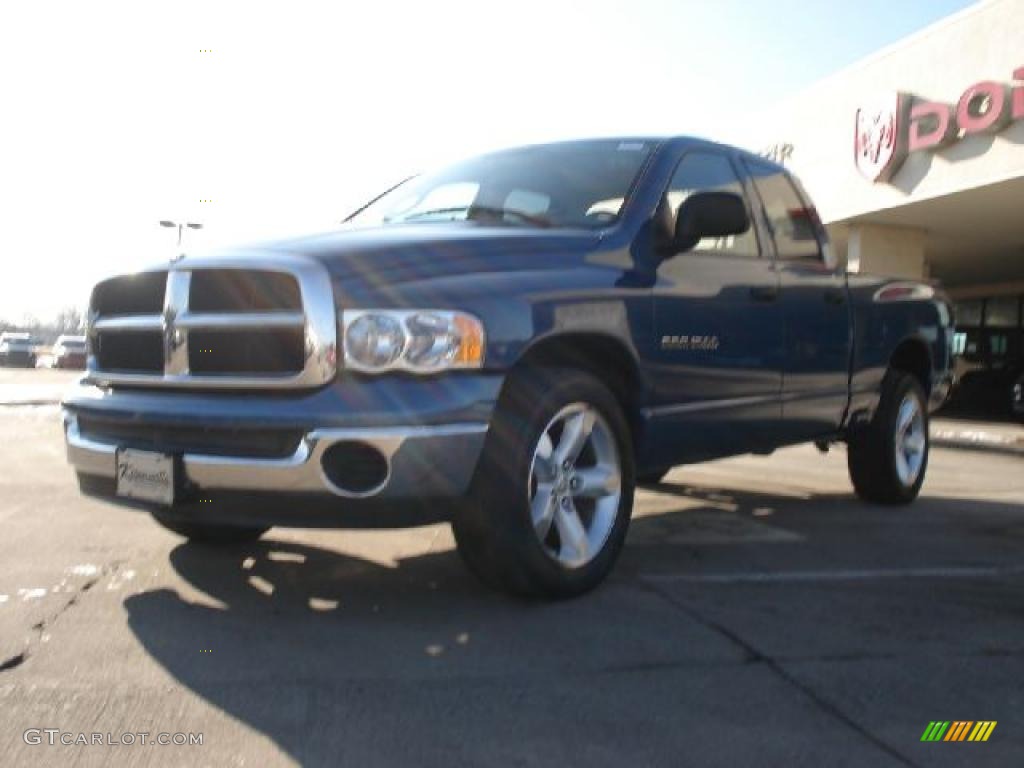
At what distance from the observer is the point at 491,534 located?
366 centimetres

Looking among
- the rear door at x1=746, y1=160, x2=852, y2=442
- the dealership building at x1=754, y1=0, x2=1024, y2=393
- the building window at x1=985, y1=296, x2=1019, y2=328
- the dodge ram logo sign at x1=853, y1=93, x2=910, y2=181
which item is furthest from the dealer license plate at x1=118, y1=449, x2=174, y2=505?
the building window at x1=985, y1=296, x2=1019, y2=328

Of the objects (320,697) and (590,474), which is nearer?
(320,697)

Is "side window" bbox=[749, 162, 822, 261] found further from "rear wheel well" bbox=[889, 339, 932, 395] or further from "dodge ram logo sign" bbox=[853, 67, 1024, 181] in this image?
"dodge ram logo sign" bbox=[853, 67, 1024, 181]

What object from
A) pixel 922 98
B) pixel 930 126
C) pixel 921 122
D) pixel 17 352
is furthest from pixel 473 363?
pixel 17 352

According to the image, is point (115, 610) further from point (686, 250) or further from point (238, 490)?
point (686, 250)

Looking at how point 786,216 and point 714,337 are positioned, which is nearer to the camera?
point 714,337

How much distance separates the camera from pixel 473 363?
3559 millimetres

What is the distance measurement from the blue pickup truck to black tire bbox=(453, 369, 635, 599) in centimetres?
1

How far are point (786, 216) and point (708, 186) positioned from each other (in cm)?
95

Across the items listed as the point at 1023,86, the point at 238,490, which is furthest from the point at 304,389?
the point at 1023,86

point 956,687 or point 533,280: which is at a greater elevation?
point 533,280

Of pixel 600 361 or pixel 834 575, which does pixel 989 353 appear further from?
pixel 600 361

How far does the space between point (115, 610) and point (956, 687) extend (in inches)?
117

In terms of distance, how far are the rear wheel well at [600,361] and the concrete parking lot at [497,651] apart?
79 cm
